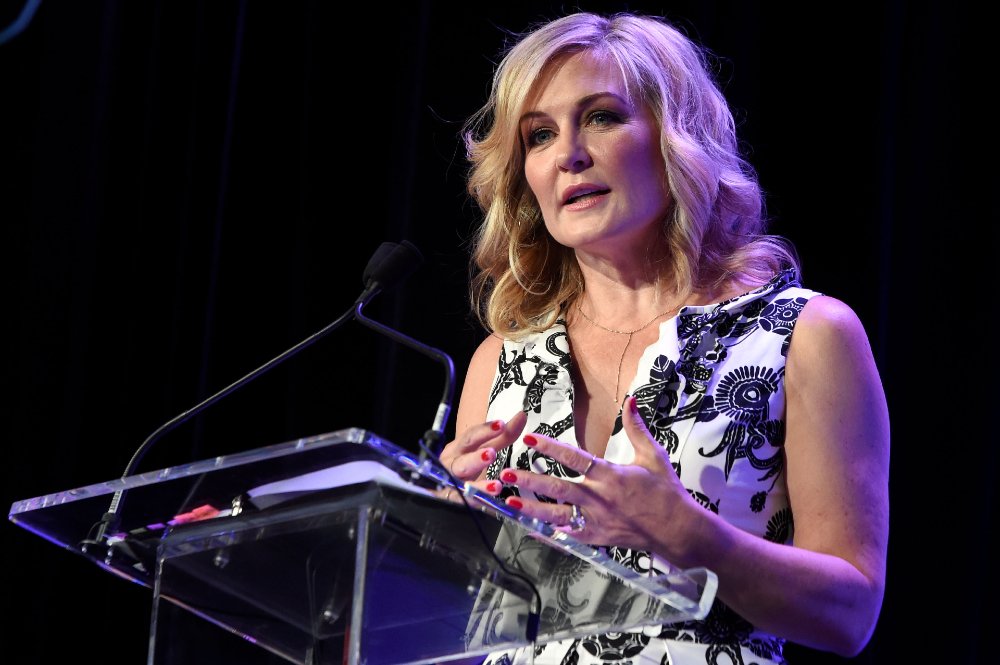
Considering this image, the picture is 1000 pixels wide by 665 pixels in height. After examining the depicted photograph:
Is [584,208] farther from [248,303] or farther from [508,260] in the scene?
[248,303]

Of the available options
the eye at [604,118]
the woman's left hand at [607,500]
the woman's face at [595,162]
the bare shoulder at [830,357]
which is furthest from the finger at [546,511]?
the eye at [604,118]

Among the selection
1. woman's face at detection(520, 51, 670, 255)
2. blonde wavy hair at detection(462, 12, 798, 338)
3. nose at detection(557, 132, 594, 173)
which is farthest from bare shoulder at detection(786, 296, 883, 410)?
nose at detection(557, 132, 594, 173)

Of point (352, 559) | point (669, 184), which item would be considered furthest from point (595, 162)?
point (352, 559)

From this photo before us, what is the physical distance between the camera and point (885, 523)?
5.87 ft

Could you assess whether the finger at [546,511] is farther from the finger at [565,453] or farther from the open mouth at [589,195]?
the open mouth at [589,195]

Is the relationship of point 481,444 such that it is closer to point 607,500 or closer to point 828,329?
point 607,500

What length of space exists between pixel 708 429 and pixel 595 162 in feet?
1.89

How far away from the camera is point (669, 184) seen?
222 cm

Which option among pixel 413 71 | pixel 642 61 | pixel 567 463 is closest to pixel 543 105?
pixel 642 61

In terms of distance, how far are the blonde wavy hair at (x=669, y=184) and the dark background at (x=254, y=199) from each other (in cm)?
31

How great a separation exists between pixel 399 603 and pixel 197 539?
26 cm

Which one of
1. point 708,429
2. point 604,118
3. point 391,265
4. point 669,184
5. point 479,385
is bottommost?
point 479,385

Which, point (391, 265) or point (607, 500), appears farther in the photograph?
point (391, 265)

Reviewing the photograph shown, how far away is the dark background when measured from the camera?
105 inches
